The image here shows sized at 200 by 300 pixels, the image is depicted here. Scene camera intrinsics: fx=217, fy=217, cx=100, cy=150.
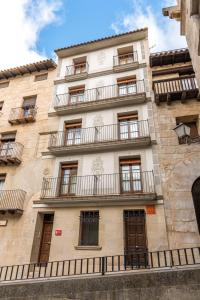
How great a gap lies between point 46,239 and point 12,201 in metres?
2.75

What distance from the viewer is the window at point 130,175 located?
1103 centimetres

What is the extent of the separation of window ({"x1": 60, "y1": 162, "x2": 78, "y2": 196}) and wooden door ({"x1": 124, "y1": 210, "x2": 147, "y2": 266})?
10.7 feet

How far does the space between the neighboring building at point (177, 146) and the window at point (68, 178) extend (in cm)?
470

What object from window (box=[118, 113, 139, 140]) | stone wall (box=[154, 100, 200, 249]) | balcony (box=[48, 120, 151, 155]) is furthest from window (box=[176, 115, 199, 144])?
window (box=[118, 113, 139, 140])

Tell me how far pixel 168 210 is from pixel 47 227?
6.25 meters

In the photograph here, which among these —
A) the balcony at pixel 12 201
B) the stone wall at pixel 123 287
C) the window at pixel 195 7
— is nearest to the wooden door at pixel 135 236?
the stone wall at pixel 123 287

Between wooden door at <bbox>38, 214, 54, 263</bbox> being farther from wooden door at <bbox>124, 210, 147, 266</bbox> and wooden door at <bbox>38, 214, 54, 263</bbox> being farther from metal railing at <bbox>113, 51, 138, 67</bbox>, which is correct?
metal railing at <bbox>113, 51, 138, 67</bbox>

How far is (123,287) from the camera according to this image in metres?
6.14

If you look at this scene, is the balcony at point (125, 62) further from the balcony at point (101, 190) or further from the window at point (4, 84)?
the window at point (4, 84)

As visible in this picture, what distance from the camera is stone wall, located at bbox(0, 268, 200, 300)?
19.3 feet

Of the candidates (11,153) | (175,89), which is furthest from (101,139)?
(11,153)

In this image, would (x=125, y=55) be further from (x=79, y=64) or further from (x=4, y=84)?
(x=4, y=84)

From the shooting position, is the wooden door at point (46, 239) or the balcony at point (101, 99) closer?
the wooden door at point (46, 239)

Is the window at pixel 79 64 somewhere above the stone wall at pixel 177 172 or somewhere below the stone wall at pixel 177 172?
above
